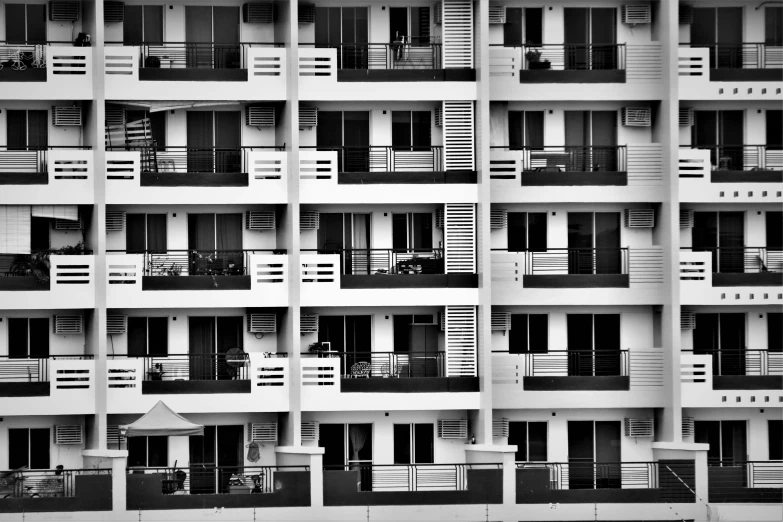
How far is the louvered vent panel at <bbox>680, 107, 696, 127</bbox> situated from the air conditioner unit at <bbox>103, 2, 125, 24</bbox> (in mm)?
13331

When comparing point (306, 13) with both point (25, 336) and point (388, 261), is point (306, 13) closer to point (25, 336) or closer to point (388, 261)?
point (388, 261)

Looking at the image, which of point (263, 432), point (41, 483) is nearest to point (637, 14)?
point (263, 432)

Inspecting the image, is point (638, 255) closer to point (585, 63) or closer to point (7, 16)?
point (585, 63)

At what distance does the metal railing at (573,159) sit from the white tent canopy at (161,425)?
31.2 feet

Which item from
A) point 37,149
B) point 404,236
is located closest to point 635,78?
point 404,236

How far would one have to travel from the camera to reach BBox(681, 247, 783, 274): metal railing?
26.8 meters

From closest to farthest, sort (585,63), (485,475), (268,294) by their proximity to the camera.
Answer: (485,475) < (268,294) < (585,63)

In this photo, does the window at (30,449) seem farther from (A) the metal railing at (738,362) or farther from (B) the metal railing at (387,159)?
(A) the metal railing at (738,362)

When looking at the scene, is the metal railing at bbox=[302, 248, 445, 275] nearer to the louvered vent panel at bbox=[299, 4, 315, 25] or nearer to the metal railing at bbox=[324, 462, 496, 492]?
the metal railing at bbox=[324, 462, 496, 492]

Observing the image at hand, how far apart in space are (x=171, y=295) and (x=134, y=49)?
556cm

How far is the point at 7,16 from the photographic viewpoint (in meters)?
26.4

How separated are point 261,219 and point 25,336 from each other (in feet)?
19.9

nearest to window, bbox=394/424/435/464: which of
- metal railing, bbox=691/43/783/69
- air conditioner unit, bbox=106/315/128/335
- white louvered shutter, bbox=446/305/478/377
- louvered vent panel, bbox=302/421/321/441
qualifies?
white louvered shutter, bbox=446/305/478/377

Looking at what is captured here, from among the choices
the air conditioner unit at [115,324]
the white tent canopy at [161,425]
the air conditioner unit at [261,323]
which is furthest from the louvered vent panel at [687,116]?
the air conditioner unit at [115,324]
